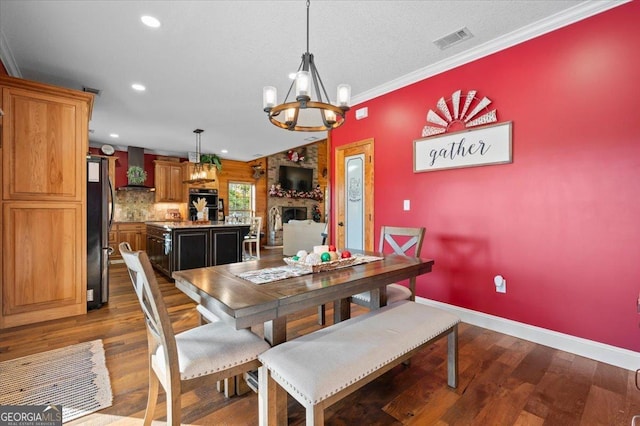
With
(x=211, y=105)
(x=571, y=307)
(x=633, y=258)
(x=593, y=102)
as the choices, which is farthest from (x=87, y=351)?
(x=593, y=102)

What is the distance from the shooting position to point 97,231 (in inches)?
134

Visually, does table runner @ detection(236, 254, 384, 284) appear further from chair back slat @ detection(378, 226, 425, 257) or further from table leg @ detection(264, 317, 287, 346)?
chair back slat @ detection(378, 226, 425, 257)

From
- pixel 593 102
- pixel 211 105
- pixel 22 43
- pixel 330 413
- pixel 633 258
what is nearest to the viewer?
pixel 330 413

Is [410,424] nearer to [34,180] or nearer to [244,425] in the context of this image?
[244,425]

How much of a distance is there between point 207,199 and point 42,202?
5068 millimetres

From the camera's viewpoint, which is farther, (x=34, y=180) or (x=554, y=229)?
(x=34, y=180)

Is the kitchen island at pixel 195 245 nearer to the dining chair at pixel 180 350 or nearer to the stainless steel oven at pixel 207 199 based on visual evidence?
the stainless steel oven at pixel 207 199

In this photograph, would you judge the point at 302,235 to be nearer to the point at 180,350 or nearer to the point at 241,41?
the point at 241,41

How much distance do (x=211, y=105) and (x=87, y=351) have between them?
3445 mm

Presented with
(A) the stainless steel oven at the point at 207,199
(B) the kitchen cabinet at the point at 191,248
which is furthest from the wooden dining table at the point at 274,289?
(A) the stainless steel oven at the point at 207,199

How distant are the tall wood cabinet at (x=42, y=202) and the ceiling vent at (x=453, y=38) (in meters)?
3.62

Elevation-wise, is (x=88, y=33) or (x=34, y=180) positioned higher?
A: (x=88, y=33)

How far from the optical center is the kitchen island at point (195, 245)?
177 inches

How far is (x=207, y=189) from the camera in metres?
8.01
